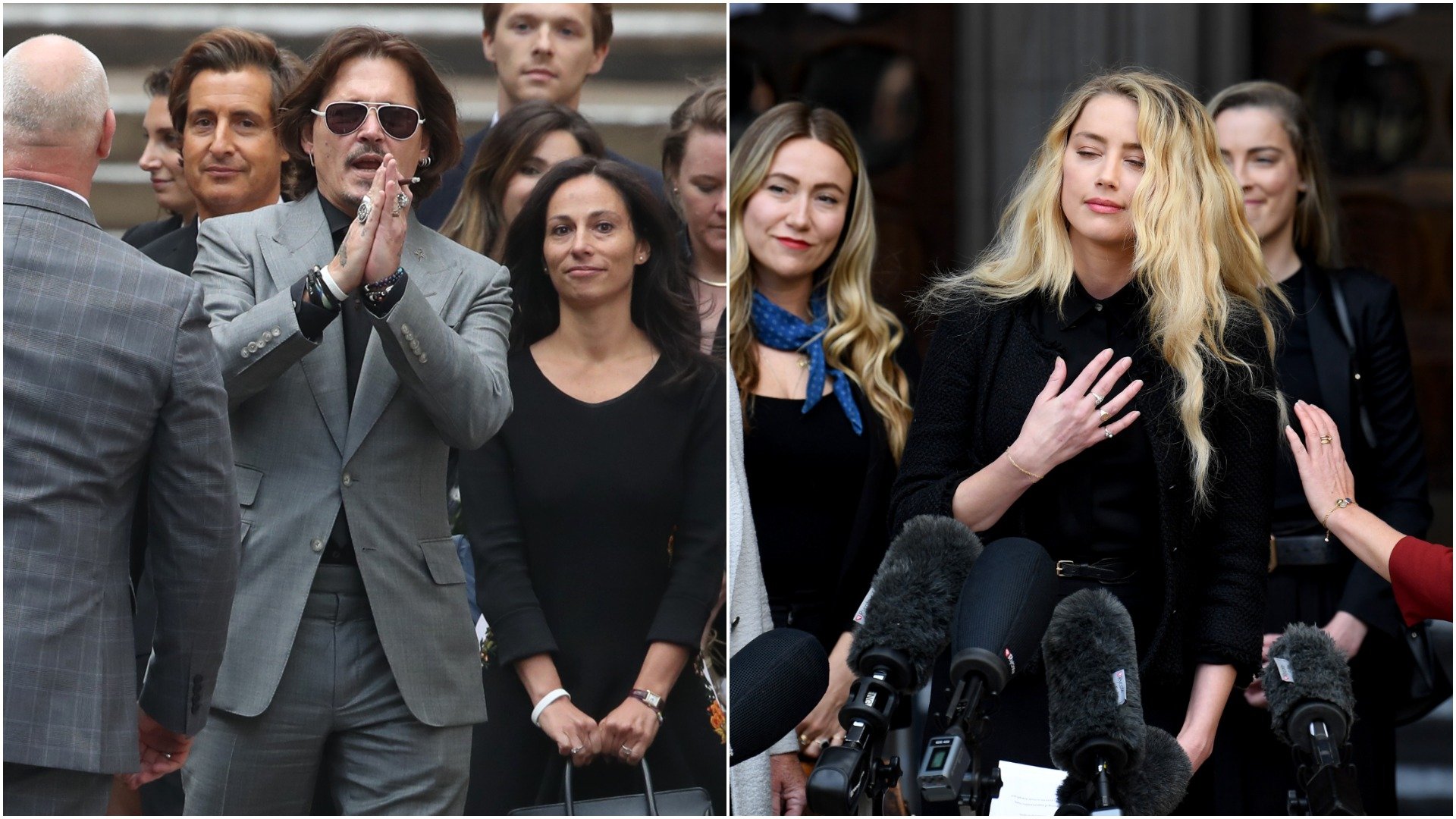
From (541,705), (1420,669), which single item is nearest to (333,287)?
(541,705)

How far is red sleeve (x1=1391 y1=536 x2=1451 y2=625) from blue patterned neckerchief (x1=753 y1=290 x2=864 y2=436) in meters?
1.46

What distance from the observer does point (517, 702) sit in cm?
404

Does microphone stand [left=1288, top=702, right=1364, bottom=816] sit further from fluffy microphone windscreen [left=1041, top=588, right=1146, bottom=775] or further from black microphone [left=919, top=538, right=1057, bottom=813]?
black microphone [left=919, top=538, right=1057, bottom=813]

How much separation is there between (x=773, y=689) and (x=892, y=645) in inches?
21.6

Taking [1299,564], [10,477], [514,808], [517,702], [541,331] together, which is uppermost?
[541,331]

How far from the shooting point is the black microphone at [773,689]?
10.4 ft

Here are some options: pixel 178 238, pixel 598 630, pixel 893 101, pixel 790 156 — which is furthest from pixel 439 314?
pixel 893 101

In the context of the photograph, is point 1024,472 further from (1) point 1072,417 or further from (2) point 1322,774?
(2) point 1322,774

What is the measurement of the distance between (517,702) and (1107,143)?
2.01 meters

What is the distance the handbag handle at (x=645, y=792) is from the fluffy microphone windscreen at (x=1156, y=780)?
155 cm

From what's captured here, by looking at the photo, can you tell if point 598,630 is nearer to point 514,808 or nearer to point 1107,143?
point 514,808

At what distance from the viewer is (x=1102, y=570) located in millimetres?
3545

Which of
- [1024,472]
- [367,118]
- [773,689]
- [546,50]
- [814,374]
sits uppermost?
[546,50]

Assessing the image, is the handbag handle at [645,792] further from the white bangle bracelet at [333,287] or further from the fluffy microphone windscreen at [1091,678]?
the fluffy microphone windscreen at [1091,678]
